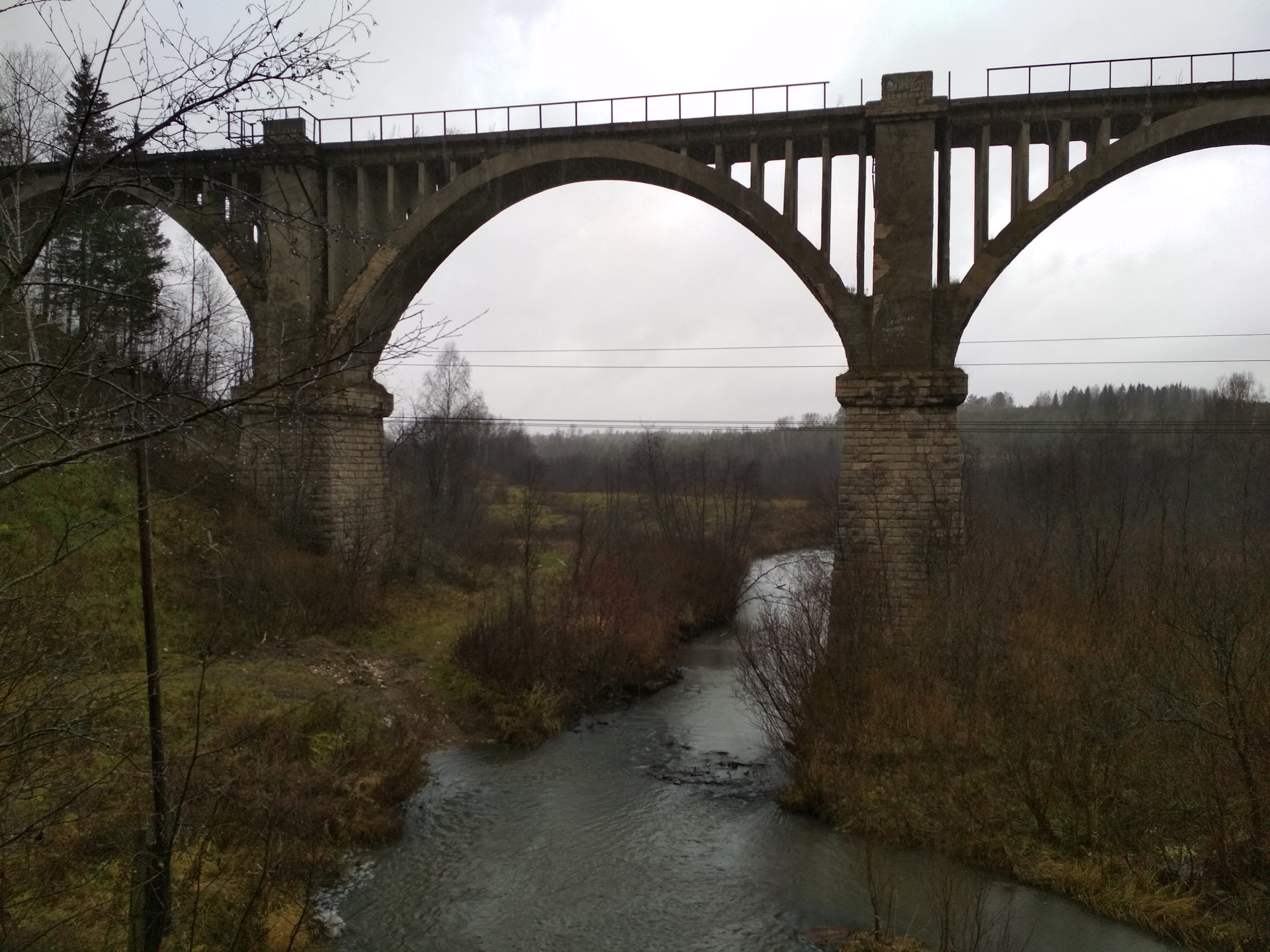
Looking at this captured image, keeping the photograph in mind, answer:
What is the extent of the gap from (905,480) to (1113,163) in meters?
5.62

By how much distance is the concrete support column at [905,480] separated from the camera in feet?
43.0

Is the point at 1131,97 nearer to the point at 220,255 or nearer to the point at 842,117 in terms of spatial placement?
the point at 842,117

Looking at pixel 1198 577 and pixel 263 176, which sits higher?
pixel 263 176

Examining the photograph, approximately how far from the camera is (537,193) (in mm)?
16062

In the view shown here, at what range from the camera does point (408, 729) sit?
465 inches

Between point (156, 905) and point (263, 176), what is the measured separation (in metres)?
13.4

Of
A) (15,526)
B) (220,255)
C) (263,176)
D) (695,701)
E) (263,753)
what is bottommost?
(695,701)

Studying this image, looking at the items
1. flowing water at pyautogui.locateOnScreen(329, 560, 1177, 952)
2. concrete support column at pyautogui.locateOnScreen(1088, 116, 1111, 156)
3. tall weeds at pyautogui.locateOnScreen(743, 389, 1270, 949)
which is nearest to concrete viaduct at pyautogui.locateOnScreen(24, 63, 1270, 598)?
concrete support column at pyautogui.locateOnScreen(1088, 116, 1111, 156)

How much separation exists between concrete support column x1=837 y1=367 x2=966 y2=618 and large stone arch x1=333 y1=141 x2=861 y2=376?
3.88 feet

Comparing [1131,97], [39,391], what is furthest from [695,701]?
[39,391]

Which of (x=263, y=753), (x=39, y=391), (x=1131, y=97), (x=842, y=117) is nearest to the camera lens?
(x=39, y=391)

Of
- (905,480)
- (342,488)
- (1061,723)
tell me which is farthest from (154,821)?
(342,488)

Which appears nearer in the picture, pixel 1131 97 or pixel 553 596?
pixel 1131 97

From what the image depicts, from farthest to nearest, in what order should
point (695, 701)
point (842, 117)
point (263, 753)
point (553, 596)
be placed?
point (553, 596) → point (695, 701) → point (842, 117) → point (263, 753)
